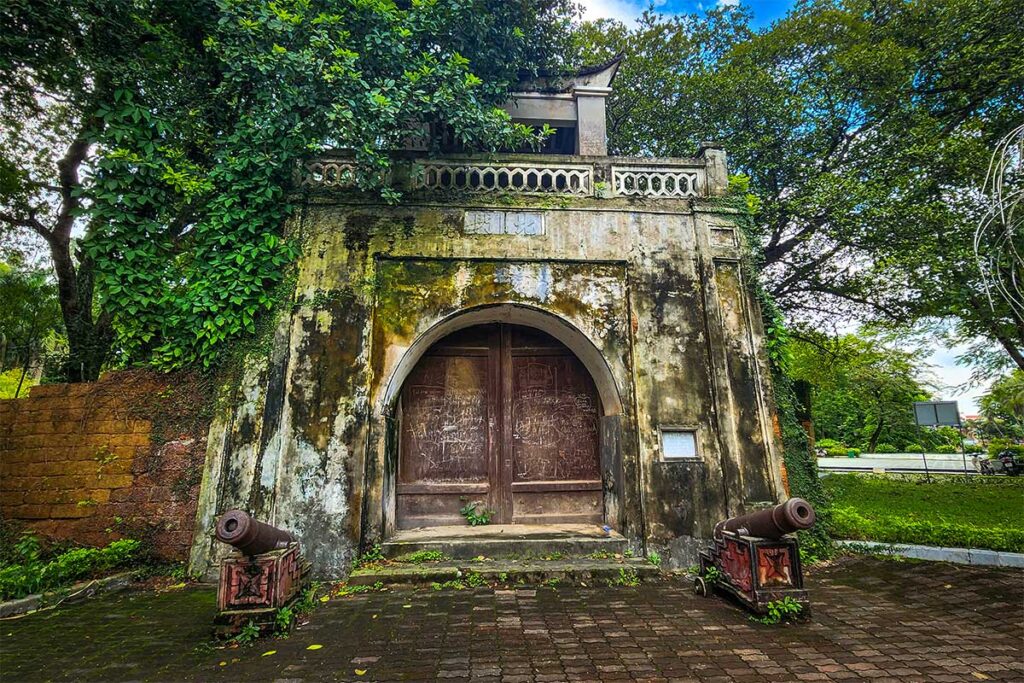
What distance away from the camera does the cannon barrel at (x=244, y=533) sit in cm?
395

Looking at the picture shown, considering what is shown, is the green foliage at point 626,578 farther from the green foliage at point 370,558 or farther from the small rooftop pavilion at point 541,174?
the small rooftop pavilion at point 541,174

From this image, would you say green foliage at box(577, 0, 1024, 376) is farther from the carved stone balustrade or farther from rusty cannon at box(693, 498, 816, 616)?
rusty cannon at box(693, 498, 816, 616)

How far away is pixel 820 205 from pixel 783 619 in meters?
7.53

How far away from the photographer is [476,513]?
7199 mm

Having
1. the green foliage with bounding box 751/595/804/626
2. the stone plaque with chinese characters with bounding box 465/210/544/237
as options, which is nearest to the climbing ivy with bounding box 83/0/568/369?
the stone plaque with chinese characters with bounding box 465/210/544/237

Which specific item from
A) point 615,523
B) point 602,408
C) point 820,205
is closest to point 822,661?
point 615,523

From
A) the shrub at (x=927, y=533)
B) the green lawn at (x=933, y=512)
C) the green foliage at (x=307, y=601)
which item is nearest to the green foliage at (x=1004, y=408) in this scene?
the green lawn at (x=933, y=512)

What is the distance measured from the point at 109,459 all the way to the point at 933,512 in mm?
12784

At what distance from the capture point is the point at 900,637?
4.09 m

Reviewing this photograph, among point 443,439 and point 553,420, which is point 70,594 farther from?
point 553,420

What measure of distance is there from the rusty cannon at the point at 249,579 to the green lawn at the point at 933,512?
7.26 meters

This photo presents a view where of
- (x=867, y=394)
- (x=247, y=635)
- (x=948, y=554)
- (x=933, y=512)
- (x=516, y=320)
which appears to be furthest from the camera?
(x=867, y=394)

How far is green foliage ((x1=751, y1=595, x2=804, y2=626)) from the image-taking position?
438cm

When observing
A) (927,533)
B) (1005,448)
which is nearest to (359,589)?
(927,533)
